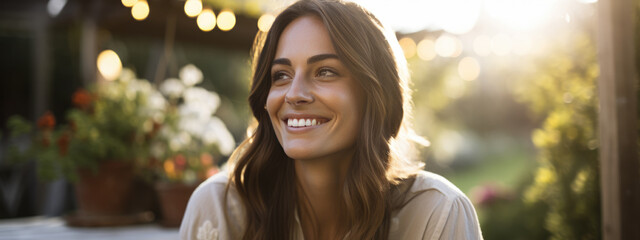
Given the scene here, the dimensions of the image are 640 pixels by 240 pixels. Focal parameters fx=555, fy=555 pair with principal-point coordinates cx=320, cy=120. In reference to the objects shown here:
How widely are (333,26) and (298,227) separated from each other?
2.26 feet

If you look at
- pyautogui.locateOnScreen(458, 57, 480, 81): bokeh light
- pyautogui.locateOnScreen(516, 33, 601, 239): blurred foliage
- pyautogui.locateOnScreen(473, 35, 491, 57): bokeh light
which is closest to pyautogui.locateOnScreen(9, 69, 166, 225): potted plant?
pyautogui.locateOnScreen(516, 33, 601, 239): blurred foliage

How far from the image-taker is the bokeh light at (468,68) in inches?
252

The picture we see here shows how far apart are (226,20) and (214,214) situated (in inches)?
105

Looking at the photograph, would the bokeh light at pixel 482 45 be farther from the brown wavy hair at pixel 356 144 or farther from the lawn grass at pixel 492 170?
the lawn grass at pixel 492 170

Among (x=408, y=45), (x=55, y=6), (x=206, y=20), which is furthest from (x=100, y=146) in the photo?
(x=408, y=45)

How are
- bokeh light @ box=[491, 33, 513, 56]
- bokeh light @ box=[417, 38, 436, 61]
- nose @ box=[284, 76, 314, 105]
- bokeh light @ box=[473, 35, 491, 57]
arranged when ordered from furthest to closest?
bokeh light @ box=[491, 33, 513, 56], bokeh light @ box=[473, 35, 491, 57], bokeh light @ box=[417, 38, 436, 61], nose @ box=[284, 76, 314, 105]

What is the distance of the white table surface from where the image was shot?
9.45 ft

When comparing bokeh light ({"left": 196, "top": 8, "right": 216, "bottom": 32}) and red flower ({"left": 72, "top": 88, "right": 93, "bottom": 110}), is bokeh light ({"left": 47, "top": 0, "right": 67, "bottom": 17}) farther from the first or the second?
red flower ({"left": 72, "top": 88, "right": 93, "bottom": 110})

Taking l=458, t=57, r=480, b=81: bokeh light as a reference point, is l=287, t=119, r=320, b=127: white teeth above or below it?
below

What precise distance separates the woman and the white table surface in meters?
1.17

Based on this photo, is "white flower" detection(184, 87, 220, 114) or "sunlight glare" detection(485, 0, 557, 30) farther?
"white flower" detection(184, 87, 220, 114)

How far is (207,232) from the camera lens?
1.86 metres

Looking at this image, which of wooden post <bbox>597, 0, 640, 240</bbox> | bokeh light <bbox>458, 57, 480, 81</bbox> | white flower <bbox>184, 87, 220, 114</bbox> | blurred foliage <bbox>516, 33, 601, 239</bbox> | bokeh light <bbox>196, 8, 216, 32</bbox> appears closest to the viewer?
wooden post <bbox>597, 0, 640, 240</bbox>

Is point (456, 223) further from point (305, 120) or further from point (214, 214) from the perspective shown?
point (214, 214)
